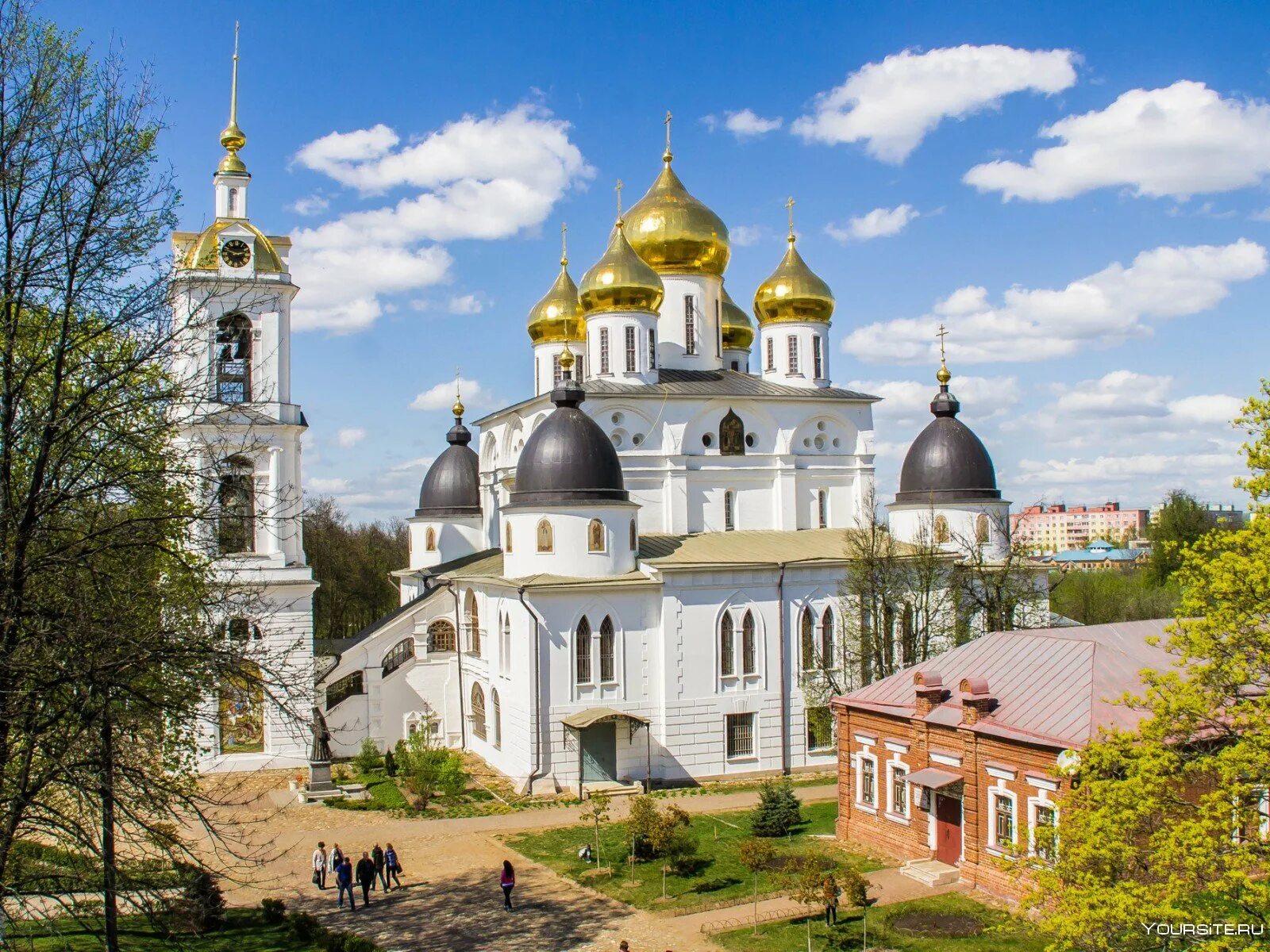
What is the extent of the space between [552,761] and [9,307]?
1756 cm

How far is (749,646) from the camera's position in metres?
26.8

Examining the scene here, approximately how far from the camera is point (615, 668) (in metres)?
25.6

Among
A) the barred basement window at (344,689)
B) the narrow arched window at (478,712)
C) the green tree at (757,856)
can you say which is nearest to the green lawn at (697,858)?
the green tree at (757,856)

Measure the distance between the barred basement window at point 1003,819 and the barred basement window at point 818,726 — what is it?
10114 mm

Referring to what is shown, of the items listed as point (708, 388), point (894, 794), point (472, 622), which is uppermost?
point (708, 388)

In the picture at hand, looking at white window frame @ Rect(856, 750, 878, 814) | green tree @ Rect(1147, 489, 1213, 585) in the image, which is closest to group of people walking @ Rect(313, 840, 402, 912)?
white window frame @ Rect(856, 750, 878, 814)

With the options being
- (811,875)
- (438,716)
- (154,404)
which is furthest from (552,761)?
(154,404)

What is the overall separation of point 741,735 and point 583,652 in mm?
4437

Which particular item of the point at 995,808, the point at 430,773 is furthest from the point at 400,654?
the point at 995,808

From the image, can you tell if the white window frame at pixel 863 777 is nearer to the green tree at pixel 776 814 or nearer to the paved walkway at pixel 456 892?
the green tree at pixel 776 814

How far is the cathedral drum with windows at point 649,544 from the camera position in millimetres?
25438

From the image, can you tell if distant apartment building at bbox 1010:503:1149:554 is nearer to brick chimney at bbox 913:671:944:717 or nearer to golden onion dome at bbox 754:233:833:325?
golden onion dome at bbox 754:233:833:325

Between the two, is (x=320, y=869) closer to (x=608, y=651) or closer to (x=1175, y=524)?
(x=608, y=651)

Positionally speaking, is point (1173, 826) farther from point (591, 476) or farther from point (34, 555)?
point (591, 476)
